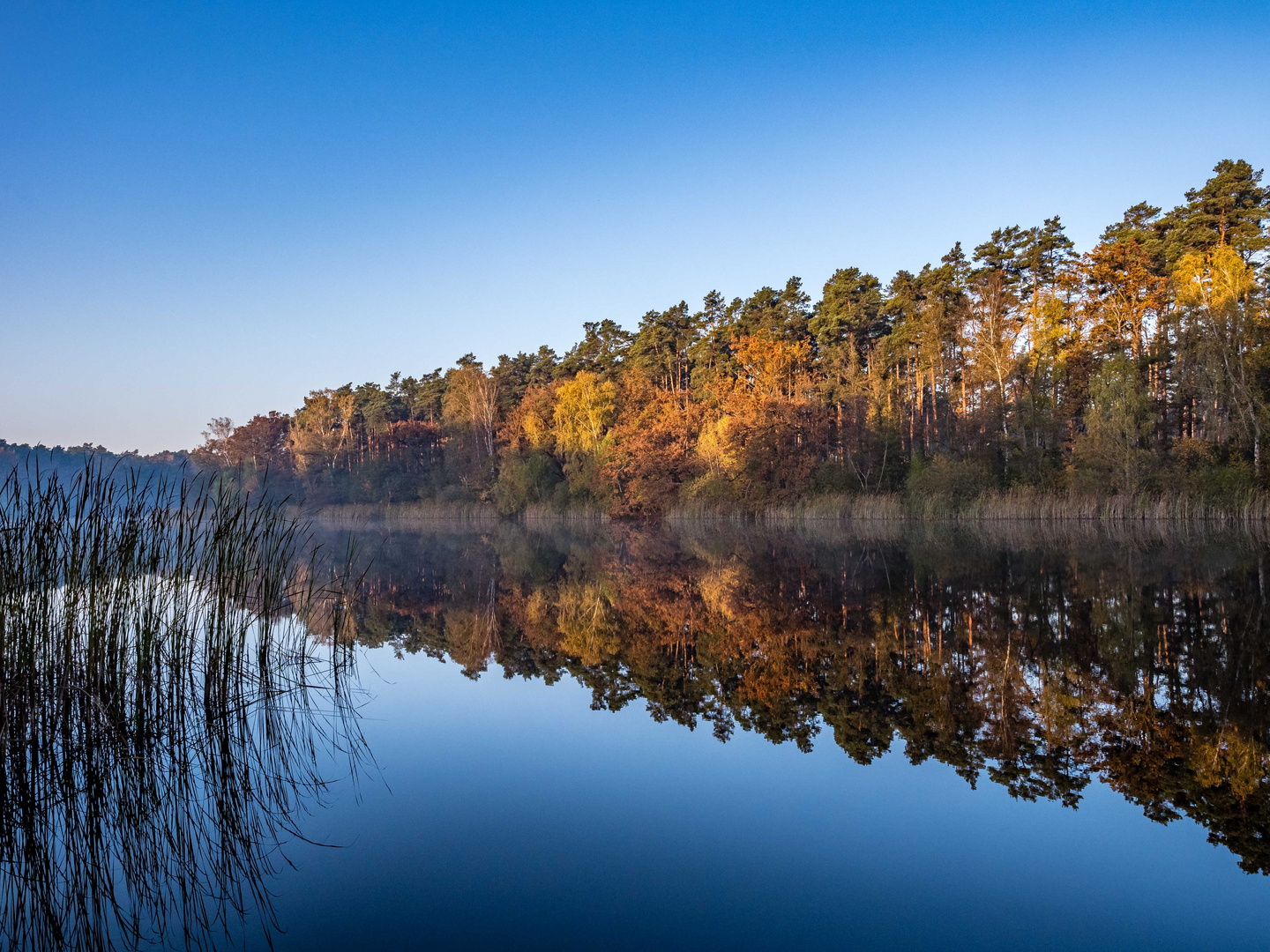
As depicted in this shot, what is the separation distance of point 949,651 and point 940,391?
3625 cm

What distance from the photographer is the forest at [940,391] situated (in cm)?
2680

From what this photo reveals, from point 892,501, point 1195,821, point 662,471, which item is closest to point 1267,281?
point 892,501

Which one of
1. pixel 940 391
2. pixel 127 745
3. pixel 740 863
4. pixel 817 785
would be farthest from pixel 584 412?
pixel 740 863

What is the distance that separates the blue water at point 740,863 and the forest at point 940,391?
26.1 m

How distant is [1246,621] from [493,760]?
26.1ft

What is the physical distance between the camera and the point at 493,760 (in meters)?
5.32

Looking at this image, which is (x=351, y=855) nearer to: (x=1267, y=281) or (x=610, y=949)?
(x=610, y=949)

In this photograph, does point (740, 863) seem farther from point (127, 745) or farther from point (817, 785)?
point (127, 745)

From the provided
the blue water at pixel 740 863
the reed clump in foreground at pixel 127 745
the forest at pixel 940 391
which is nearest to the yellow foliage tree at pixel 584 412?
the forest at pixel 940 391

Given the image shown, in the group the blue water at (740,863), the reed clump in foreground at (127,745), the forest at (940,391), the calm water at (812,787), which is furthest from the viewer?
the forest at (940,391)

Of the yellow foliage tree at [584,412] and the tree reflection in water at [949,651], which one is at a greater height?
the yellow foliage tree at [584,412]

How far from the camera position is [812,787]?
4551 mm

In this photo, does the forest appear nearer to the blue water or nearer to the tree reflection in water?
the tree reflection in water

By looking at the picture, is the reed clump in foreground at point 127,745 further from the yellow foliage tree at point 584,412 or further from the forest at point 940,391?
the yellow foliage tree at point 584,412
